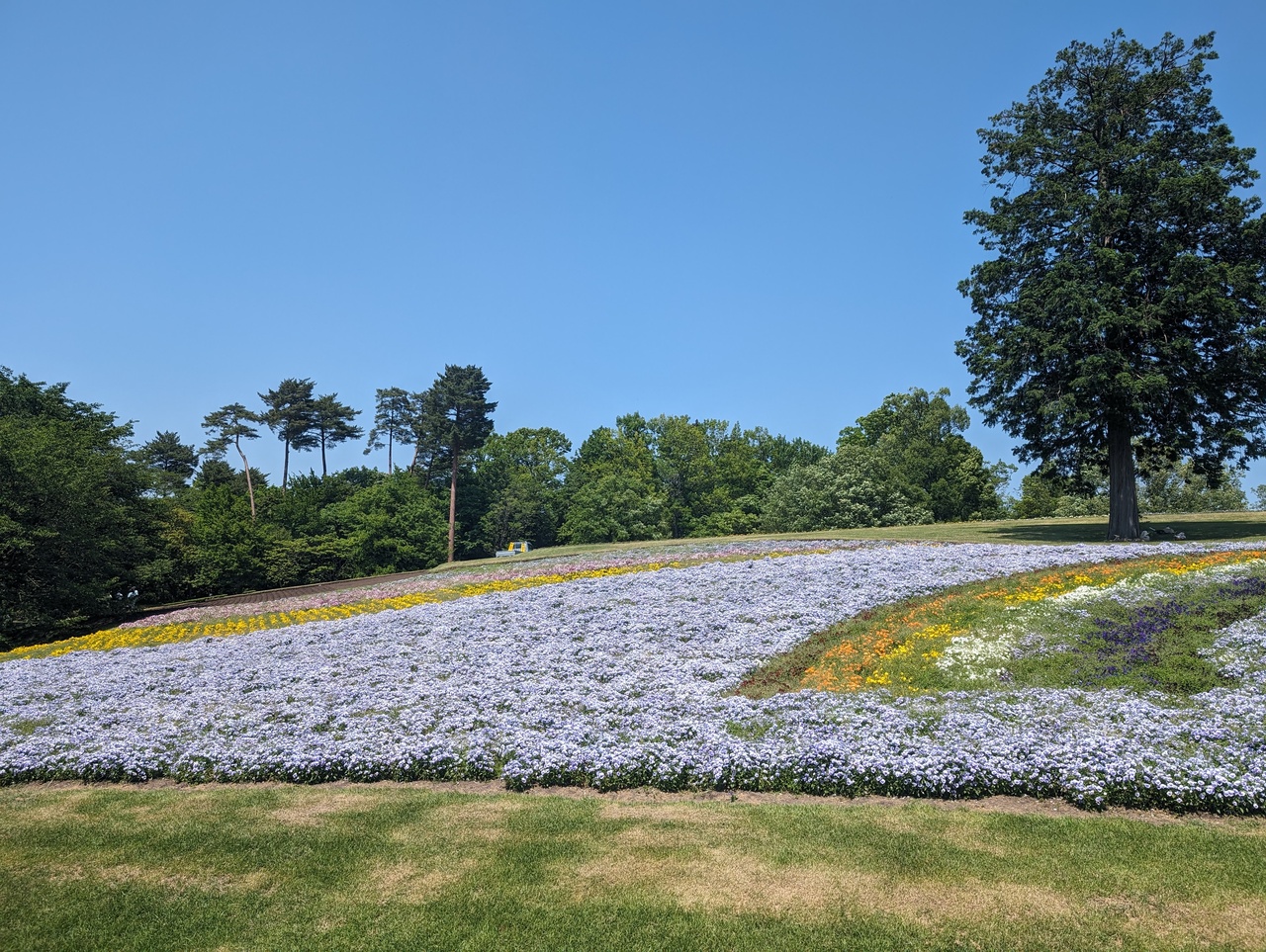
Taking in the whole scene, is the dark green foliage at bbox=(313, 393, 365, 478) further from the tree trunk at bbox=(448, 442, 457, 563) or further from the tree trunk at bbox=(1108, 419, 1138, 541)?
the tree trunk at bbox=(1108, 419, 1138, 541)

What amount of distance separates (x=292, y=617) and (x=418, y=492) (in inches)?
1720

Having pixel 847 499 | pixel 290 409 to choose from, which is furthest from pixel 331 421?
pixel 847 499

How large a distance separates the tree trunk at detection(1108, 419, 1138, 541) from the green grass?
22857 millimetres

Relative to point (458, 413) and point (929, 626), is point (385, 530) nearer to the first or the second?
point (458, 413)

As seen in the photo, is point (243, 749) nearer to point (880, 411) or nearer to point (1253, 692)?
point (1253, 692)

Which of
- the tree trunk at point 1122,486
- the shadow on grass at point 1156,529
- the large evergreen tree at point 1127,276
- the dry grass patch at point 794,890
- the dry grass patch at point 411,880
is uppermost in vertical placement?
the large evergreen tree at point 1127,276

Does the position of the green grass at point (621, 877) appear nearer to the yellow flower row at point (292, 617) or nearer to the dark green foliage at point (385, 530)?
the yellow flower row at point (292, 617)

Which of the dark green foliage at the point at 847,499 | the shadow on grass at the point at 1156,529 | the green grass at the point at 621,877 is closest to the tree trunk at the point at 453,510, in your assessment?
the dark green foliage at the point at 847,499

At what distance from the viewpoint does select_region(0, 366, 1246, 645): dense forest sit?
2805cm

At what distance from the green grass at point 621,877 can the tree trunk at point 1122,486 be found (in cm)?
2286

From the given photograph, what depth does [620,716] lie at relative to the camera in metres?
10.5

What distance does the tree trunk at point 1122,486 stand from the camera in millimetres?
26859

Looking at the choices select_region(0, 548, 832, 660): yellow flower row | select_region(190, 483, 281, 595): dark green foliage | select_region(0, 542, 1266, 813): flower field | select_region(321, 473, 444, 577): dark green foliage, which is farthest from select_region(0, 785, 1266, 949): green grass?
select_region(321, 473, 444, 577): dark green foliage

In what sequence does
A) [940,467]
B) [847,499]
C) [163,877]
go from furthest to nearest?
[940,467]
[847,499]
[163,877]
